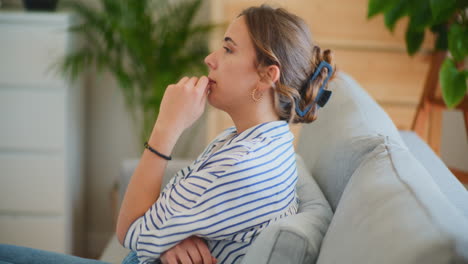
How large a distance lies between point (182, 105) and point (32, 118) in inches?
70.3

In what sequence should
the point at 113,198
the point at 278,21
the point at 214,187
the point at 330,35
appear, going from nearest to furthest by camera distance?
the point at 214,187
the point at 278,21
the point at 330,35
the point at 113,198

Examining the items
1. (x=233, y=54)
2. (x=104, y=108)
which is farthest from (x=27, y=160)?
(x=233, y=54)

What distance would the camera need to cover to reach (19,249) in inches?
46.6

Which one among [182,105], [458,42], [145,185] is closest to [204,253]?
[145,185]

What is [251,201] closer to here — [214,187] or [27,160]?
[214,187]

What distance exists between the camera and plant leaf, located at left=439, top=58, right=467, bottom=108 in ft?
6.03

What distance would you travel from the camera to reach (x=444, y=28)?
7.72 ft

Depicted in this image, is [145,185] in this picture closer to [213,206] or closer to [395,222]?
[213,206]

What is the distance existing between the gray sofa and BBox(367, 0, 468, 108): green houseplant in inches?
20.0

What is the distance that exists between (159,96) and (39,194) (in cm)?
80

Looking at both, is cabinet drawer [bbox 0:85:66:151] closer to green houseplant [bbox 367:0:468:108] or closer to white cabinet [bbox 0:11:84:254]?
white cabinet [bbox 0:11:84:254]

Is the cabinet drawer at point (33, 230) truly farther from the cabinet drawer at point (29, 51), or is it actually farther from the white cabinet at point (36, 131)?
the cabinet drawer at point (29, 51)

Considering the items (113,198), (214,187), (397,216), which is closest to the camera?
(397,216)

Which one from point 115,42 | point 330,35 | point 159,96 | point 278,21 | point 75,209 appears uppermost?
point 278,21
